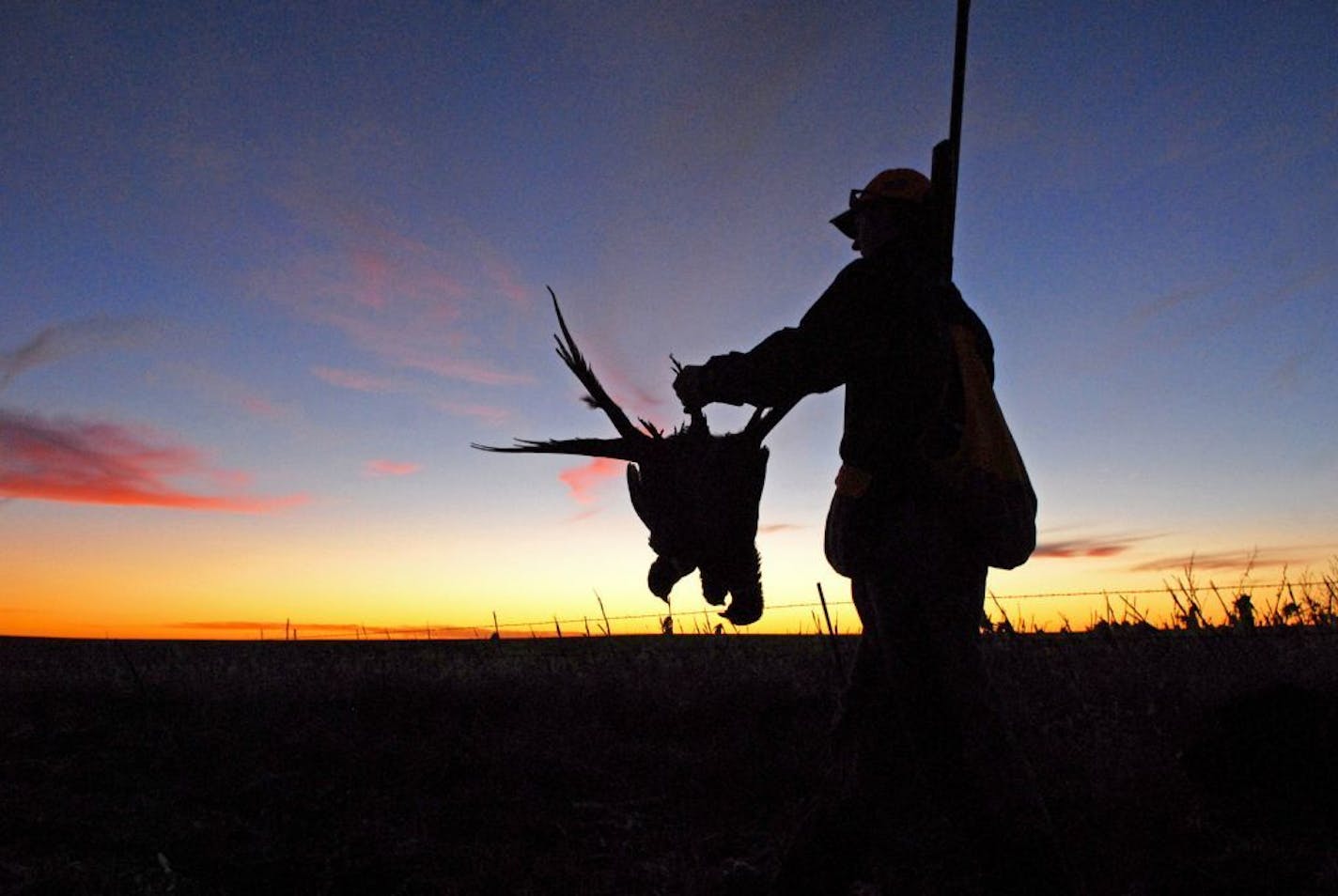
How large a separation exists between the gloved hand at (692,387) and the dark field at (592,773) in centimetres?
135

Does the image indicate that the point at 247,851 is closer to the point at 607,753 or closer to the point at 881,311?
the point at 607,753

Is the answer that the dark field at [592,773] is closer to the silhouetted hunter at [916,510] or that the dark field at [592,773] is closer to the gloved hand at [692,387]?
the silhouetted hunter at [916,510]

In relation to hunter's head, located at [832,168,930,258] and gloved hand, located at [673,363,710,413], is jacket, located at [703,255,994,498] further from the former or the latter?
hunter's head, located at [832,168,930,258]

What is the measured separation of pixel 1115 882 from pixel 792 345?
3.04 m

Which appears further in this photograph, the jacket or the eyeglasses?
the eyeglasses

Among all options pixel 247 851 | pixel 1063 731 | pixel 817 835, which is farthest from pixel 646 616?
pixel 817 835

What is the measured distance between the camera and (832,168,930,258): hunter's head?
121 inches

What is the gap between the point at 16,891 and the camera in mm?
4000

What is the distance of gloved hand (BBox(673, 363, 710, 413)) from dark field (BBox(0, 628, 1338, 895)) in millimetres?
Answer: 1348

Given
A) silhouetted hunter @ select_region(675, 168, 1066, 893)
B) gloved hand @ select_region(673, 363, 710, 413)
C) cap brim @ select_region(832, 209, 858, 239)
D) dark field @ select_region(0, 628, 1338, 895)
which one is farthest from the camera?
dark field @ select_region(0, 628, 1338, 895)

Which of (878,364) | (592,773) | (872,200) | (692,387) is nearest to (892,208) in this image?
(872,200)

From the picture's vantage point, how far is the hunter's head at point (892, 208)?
3082 millimetres

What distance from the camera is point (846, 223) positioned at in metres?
3.38

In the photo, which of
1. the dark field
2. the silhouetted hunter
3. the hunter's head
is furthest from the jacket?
the dark field
